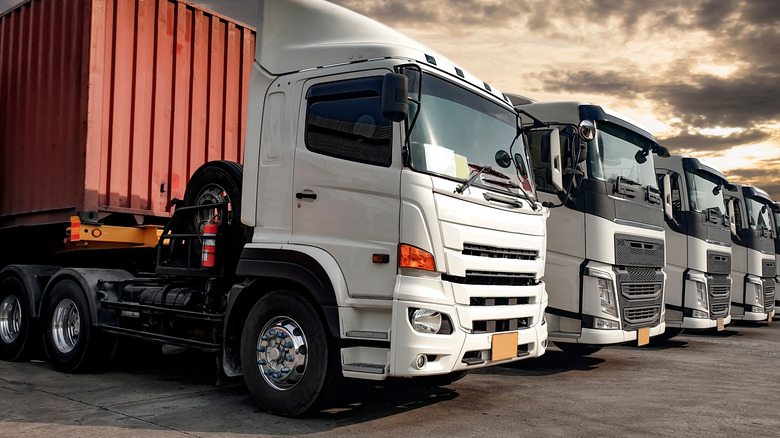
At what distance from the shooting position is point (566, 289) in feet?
24.8

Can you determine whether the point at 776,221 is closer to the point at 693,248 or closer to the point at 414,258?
the point at 693,248

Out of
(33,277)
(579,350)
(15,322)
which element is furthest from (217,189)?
(579,350)

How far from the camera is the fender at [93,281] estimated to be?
23.5 feet

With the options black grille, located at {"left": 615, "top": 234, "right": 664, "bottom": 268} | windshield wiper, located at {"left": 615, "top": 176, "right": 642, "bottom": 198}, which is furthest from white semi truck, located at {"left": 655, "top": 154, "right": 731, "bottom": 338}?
windshield wiper, located at {"left": 615, "top": 176, "right": 642, "bottom": 198}

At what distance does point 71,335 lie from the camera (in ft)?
24.7

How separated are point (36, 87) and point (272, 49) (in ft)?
12.4

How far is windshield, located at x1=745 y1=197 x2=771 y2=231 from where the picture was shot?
46.8ft

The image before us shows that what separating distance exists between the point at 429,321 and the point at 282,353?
1205 mm

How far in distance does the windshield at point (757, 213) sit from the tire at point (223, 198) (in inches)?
446

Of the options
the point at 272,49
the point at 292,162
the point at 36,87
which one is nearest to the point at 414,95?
the point at 292,162

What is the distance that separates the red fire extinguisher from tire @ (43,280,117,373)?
6.09ft

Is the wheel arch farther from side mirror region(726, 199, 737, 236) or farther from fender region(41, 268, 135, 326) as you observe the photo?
side mirror region(726, 199, 737, 236)

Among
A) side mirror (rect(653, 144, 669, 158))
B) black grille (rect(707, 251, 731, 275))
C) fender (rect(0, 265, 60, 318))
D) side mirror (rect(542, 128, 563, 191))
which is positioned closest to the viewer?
side mirror (rect(542, 128, 563, 191))

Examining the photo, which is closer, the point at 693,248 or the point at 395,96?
the point at 395,96
